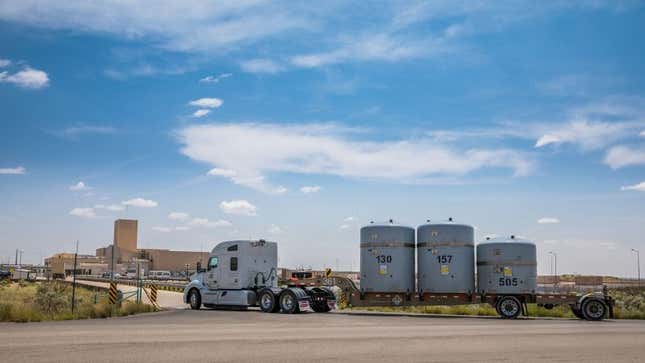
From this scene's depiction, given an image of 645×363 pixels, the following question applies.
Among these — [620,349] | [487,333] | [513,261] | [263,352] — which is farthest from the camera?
[513,261]

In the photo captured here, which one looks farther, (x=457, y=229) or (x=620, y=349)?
(x=457, y=229)

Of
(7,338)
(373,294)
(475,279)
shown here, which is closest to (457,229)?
(475,279)

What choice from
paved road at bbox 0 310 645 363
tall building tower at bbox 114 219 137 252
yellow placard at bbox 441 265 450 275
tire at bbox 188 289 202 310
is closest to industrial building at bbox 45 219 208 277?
tall building tower at bbox 114 219 137 252

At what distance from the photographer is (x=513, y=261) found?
2862cm

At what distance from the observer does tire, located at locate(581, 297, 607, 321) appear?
26.4m

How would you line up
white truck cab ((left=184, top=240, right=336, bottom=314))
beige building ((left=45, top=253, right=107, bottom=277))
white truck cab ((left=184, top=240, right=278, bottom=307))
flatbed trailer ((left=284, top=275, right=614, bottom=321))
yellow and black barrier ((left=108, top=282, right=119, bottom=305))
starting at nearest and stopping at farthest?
1. flatbed trailer ((left=284, top=275, right=614, bottom=321))
2. yellow and black barrier ((left=108, top=282, right=119, bottom=305))
3. white truck cab ((left=184, top=240, right=336, bottom=314))
4. white truck cab ((left=184, top=240, right=278, bottom=307))
5. beige building ((left=45, top=253, right=107, bottom=277))

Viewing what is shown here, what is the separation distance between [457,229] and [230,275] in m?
10.8

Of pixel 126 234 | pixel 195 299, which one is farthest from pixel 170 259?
pixel 195 299

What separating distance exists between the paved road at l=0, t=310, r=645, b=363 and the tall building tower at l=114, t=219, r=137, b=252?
178m

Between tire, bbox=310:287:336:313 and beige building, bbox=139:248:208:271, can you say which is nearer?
tire, bbox=310:287:336:313

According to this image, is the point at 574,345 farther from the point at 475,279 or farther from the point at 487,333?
the point at 475,279

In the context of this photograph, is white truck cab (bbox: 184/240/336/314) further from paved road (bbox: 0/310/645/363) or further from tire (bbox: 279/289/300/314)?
paved road (bbox: 0/310/645/363)

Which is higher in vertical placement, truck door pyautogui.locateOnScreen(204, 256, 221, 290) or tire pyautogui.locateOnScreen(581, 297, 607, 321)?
truck door pyautogui.locateOnScreen(204, 256, 221, 290)

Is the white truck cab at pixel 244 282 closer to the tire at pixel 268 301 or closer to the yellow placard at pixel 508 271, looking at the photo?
the tire at pixel 268 301
